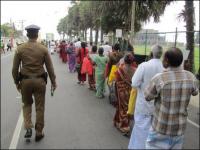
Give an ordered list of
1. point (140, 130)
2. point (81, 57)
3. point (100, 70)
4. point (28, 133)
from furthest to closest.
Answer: point (81, 57)
point (100, 70)
point (28, 133)
point (140, 130)

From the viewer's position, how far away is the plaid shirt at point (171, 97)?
481 cm

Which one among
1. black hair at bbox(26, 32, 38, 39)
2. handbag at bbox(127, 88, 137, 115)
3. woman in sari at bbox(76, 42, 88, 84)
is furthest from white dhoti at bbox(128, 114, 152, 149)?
woman in sari at bbox(76, 42, 88, 84)

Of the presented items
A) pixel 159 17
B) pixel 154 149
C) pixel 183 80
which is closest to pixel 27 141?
pixel 154 149

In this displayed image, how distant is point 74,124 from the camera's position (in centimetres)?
913

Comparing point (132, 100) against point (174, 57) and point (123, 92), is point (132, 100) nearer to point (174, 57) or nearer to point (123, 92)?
point (123, 92)

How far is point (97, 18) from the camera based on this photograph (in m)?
32.1

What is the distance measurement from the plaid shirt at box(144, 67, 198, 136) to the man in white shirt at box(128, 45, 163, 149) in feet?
4.16

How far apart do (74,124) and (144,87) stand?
10.7 ft

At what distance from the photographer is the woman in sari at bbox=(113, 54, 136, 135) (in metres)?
7.99

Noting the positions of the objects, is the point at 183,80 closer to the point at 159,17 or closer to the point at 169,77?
the point at 169,77

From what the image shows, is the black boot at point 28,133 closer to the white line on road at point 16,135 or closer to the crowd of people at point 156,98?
the white line on road at point 16,135

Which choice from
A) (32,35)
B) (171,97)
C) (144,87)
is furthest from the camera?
(32,35)

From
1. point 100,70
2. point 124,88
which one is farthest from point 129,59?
point 100,70

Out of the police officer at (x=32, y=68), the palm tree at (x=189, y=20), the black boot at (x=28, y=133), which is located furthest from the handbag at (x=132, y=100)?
the palm tree at (x=189, y=20)
